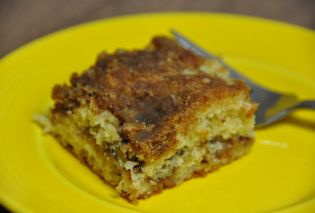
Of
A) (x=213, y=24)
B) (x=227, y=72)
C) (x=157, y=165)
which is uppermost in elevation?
(x=213, y=24)

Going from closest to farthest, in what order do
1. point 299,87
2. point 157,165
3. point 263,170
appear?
point 157,165
point 263,170
point 299,87

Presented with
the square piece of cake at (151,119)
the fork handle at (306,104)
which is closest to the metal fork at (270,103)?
the fork handle at (306,104)

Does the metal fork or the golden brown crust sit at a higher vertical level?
the golden brown crust

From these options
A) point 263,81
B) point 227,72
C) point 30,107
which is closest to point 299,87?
point 263,81

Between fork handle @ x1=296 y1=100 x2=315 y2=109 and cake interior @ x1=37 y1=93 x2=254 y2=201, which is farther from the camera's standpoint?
fork handle @ x1=296 y1=100 x2=315 y2=109

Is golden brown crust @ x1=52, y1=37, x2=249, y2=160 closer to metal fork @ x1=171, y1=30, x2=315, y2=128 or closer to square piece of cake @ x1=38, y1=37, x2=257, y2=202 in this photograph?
square piece of cake @ x1=38, y1=37, x2=257, y2=202

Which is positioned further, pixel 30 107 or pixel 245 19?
pixel 245 19

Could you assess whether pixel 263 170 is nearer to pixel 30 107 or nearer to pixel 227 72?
pixel 227 72

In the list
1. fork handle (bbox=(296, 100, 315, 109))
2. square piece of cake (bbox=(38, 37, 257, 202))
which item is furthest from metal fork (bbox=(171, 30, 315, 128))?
square piece of cake (bbox=(38, 37, 257, 202))
